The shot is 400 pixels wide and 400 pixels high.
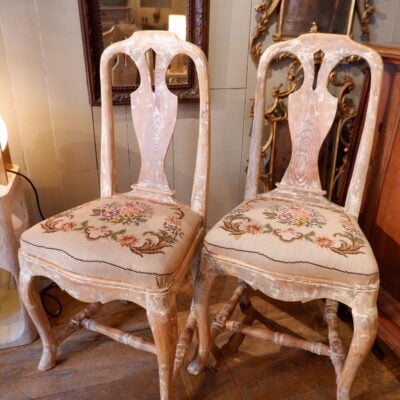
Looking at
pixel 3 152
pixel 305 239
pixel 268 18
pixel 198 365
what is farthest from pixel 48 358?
pixel 268 18

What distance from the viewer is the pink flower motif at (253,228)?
1090mm

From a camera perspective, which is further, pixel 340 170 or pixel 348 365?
pixel 340 170

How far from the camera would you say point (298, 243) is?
1031 mm

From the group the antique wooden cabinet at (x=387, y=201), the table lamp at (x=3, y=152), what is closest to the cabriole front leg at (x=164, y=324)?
the table lamp at (x=3, y=152)

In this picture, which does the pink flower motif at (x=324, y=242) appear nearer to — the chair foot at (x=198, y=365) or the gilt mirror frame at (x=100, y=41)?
the chair foot at (x=198, y=365)

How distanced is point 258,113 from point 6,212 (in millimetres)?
891

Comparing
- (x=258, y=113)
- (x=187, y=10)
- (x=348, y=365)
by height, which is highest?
(x=187, y=10)

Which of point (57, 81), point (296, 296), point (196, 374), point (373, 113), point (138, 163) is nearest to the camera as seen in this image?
point (296, 296)

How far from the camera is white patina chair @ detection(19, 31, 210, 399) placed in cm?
99

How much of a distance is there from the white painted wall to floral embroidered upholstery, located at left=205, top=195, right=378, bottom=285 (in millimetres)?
597

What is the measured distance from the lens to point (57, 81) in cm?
142

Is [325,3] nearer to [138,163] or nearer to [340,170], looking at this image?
[340,170]

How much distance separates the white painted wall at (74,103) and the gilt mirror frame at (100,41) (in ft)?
0.13

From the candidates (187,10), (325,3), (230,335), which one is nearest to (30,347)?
(230,335)
